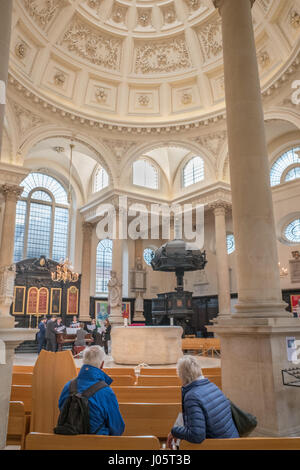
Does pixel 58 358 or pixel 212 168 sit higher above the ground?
pixel 212 168

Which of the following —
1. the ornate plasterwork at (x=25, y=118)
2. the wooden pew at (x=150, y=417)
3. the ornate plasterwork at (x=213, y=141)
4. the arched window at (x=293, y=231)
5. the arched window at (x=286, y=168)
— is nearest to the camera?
the wooden pew at (x=150, y=417)

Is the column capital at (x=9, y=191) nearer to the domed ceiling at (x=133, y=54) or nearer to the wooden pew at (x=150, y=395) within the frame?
the domed ceiling at (x=133, y=54)

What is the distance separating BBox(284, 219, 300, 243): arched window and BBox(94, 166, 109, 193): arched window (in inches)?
472

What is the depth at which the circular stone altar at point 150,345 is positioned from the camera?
10.4 m

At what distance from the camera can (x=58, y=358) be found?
Result: 3805mm

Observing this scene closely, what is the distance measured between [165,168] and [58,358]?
20976 mm

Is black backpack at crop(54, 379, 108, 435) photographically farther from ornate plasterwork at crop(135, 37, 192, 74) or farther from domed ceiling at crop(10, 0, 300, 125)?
ornate plasterwork at crop(135, 37, 192, 74)

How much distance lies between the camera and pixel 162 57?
62.9 feet

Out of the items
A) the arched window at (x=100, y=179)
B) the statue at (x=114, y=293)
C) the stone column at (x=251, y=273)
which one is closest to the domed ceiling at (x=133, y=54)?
the arched window at (x=100, y=179)

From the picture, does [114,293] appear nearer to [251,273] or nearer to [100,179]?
[100,179]

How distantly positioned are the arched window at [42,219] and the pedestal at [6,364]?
1909cm
